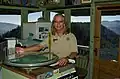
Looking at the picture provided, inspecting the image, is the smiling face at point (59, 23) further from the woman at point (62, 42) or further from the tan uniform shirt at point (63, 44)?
the tan uniform shirt at point (63, 44)

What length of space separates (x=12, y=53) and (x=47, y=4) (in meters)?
3.22

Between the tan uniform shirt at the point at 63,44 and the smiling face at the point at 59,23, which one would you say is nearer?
the smiling face at the point at 59,23

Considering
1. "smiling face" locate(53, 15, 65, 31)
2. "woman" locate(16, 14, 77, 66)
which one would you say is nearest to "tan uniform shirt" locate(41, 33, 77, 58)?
"woman" locate(16, 14, 77, 66)

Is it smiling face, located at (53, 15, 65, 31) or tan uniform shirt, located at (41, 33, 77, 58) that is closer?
smiling face, located at (53, 15, 65, 31)

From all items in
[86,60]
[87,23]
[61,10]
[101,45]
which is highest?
Answer: [61,10]

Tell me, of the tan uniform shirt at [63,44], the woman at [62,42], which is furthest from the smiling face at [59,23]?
the tan uniform shirt at [63,44]

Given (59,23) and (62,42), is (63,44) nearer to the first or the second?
(62,42)

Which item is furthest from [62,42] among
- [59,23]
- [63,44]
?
[59,23]

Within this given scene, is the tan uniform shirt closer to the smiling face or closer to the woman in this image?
the woman

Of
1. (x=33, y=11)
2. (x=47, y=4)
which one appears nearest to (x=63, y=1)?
(x=47, y=4)

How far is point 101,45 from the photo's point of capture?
3.39 m

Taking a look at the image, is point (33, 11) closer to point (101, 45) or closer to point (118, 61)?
point (101, 45)

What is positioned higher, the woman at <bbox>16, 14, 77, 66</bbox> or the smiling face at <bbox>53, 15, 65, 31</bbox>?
the smiling face at <bbox>53, 15, 65, 31</bbox>

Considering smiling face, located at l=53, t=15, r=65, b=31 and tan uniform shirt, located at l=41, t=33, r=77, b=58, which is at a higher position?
smiling face, located at l=53, t=15, r=65, b=31
